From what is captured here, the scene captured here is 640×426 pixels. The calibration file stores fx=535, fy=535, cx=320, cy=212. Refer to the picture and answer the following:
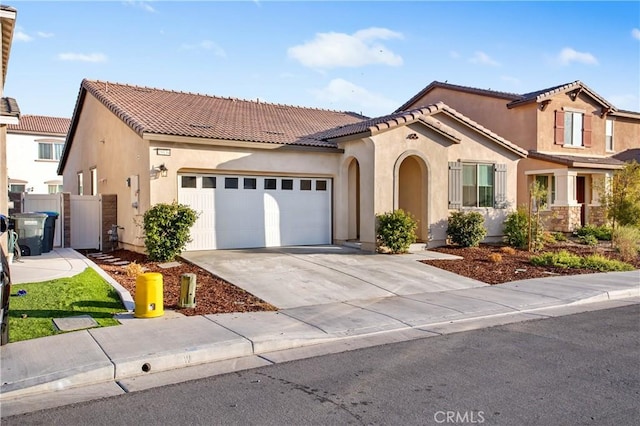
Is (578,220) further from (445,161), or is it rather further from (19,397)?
(19,397)

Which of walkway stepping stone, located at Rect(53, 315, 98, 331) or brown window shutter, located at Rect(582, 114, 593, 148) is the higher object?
brown window shutter, located at Rect(582, 114, 593, 148)

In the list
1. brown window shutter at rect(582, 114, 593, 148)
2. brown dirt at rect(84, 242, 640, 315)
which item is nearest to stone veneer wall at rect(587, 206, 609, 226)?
brown window shutter at rect(582, 114, 593, 148)

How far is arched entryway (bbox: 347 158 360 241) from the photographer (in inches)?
704

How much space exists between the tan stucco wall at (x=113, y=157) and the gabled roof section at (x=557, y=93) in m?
17.5

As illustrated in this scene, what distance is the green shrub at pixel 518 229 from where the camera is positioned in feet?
59.5

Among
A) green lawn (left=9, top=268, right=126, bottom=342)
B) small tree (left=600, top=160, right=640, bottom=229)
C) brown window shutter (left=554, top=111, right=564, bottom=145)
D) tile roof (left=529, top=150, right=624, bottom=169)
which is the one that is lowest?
green lawn (left=9, top=268, right=126, bottom=342)

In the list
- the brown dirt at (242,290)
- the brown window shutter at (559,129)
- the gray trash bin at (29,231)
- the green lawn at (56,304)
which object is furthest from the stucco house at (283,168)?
the brown window shutter at (559,129)

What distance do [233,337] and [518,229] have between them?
44.7 feet

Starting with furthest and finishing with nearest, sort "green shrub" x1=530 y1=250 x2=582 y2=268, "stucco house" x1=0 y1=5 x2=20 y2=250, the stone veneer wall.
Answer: the stone veneer wall, "green shrub" x1=530 y1=250 x2=582 y2=268, "stucco house" x1=0 y1=5 x2=20 y2=250

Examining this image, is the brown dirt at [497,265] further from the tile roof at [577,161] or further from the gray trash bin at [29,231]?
the gray trash bin at [29,231]

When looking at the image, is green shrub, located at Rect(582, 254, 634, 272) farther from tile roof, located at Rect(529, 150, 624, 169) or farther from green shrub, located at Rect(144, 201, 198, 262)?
green shrub, located at Rect(144, 201, 198, 262)

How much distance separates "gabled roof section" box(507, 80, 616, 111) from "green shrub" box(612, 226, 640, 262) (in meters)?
8.04

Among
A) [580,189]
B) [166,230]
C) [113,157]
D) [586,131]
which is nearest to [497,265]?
[166,230]

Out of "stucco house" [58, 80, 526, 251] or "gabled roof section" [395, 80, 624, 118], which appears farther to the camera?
"gabled roof section" [395, 80, 624, 118]
